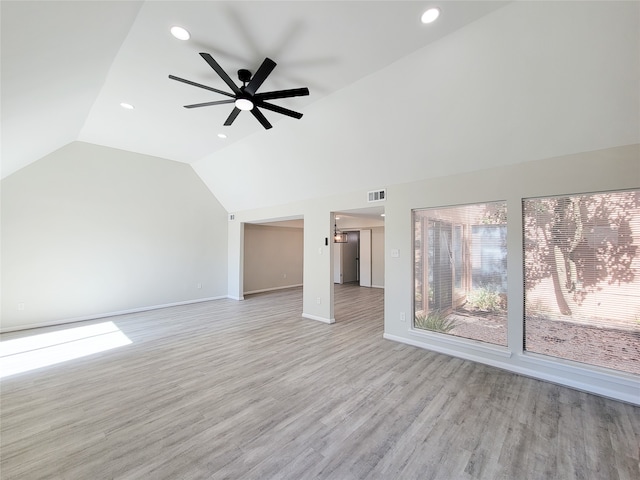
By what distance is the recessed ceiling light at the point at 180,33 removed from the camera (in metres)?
2.34

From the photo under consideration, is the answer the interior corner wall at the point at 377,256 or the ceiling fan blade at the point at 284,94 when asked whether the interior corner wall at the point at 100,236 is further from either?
the interior corner wall at the point at 377,256

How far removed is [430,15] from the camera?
2.15 m

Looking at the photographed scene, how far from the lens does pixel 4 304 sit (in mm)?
4574

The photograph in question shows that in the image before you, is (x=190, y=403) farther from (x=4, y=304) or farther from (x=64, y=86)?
(x=4, y=304)

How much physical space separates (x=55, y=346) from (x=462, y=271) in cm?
629

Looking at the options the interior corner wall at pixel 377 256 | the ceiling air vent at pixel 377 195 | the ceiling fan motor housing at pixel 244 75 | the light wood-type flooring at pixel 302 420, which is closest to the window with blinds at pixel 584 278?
the light wood-type flooring at pixel 302 420

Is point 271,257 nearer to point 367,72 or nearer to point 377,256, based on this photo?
point 377,256

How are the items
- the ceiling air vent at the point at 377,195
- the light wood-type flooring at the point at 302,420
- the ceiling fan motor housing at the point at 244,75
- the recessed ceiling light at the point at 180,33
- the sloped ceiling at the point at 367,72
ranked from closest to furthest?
the light wood-type flooring at the point at 302,420
the sloped ceiling at the point at 367,72
the recessed ceiling light at the point at 180,33
the ceiling fan motor housing at the point at 244,75
the ceiling air vent at the point at 377,195

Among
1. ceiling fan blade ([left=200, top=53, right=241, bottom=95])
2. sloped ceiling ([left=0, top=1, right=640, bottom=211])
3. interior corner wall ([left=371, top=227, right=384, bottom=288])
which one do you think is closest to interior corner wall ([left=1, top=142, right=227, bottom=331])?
sloped ceiling ([left=0, top=1, right=640, bottom=211])

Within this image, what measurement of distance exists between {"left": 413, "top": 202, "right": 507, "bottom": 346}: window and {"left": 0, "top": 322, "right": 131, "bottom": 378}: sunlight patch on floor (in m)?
4.89

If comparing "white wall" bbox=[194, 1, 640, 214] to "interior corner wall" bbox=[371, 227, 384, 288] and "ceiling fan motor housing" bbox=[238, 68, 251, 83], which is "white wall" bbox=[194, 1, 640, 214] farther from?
"interior corner wall" bbox=[371, 227, 384, 288]

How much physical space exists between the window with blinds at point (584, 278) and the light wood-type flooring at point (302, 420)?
0.50 meters

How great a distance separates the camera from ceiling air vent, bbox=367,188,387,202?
4352mm

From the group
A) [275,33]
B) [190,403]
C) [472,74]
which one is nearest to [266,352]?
[190,403]
